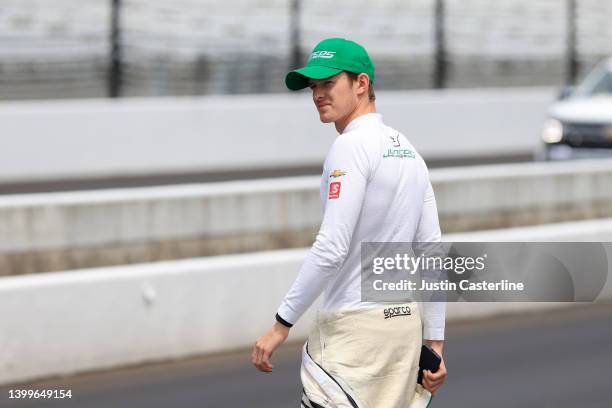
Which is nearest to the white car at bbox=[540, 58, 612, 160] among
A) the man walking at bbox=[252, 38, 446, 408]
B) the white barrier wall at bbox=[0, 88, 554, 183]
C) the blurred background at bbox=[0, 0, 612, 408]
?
the blurred background at bbox=[0, 0, 612, 408]

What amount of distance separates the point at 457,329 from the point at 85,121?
393 inches

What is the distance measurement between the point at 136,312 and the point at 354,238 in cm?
514

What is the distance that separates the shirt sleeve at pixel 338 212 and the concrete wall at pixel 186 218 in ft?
22.9

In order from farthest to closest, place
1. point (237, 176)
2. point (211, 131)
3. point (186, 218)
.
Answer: point (211, 131), point (237, 176), point (186, 218)

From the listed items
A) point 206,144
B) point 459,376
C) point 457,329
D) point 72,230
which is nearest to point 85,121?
point 206,144

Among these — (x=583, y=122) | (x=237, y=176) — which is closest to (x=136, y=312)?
(x=237, y=176)

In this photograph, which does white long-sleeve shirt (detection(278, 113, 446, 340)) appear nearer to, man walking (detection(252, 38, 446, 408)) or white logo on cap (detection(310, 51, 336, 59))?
man walking (detection(252, 38, 446, 408))

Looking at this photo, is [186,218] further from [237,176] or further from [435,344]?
[237,176]

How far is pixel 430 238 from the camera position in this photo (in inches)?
169

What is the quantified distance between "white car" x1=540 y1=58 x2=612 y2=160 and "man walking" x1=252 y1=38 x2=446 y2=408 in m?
16.4

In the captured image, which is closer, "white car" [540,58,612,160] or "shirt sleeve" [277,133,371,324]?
"shirt sleeve" [277,133,371,324]

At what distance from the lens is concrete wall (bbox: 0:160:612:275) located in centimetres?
1085

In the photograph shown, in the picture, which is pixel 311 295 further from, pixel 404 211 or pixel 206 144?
pixel 206 144

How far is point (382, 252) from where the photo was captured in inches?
161
